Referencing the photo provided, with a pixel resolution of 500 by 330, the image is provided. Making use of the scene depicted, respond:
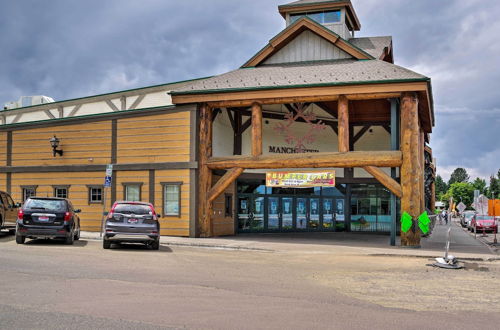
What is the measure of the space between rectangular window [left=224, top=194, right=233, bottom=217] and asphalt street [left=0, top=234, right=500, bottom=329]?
10.1 meters

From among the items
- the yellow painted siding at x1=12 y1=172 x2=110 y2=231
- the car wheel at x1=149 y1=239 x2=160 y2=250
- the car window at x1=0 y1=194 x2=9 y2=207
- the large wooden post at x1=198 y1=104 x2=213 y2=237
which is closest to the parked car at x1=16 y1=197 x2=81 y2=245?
the car wheel at x1=149 y1=239 x2=160 y2=250

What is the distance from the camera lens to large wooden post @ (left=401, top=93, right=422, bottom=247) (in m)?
19.9

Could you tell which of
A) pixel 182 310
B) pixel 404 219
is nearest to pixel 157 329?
pixel 182 310

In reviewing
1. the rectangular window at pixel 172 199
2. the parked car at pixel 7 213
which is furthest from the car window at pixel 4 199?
the rectangular window at pixel 172 199

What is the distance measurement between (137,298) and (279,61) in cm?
1969

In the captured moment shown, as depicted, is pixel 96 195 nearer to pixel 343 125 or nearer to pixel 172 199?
pixel 172 199

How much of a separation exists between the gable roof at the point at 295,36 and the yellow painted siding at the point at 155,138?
529cm

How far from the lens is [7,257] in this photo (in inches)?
517

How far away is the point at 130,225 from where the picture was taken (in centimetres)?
1625

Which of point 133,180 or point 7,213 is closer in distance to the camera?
point 7,213

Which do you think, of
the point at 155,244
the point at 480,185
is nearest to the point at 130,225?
the point at 155,244

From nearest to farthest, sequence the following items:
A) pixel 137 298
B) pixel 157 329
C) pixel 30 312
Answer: pixel 157 329
pixel 30 312
pixel 137 298

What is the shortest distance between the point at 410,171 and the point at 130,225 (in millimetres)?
10285

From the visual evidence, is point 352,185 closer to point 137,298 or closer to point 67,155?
point 67,155
